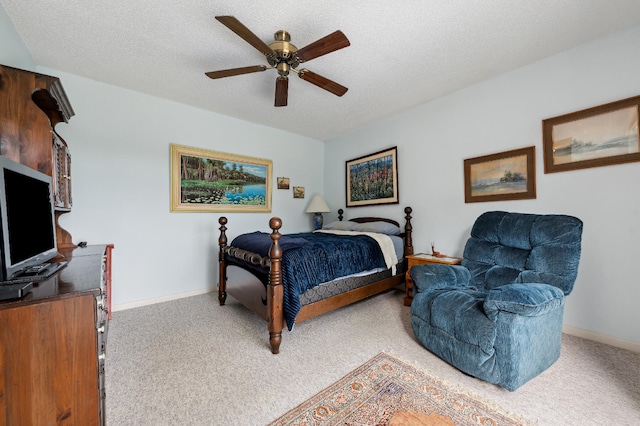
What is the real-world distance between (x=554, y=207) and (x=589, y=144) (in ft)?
1.97

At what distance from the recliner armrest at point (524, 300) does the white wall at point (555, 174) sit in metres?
0.97

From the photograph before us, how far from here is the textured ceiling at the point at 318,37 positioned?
5.96 ft

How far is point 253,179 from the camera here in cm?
410

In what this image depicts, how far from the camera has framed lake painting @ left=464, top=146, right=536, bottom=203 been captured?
2543mm

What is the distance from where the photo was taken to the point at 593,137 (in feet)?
7.14

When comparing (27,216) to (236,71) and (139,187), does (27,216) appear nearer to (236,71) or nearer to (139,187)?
(236,71)

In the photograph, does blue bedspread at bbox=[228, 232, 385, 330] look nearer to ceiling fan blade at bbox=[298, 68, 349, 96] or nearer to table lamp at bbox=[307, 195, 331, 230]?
ceiling fan blade at bbox=[298, 68, 349, 96]

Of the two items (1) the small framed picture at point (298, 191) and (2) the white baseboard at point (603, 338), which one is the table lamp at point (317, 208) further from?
(2) the white baseboard at point (603, 338)

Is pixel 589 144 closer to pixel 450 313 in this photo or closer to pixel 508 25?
pixel 508 25

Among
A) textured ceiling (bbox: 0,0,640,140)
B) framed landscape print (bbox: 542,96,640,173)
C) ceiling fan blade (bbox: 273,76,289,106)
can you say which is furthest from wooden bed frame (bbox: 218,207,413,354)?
framed landscape print (bbox: 542,96,640,173)

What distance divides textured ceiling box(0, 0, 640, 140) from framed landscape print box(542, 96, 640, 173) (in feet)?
2.19

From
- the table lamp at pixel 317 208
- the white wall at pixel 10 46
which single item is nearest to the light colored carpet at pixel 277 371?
the table lamp at pixel 317 208

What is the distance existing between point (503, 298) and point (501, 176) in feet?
5.68

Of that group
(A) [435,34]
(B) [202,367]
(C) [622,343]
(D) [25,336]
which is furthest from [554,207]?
(D) [25,336]
